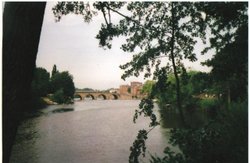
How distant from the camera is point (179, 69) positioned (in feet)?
15.5

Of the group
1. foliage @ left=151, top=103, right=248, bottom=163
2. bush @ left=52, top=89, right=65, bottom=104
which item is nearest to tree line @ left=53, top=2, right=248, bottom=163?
foliage @ left=151, top=103, right=248, bottom=163

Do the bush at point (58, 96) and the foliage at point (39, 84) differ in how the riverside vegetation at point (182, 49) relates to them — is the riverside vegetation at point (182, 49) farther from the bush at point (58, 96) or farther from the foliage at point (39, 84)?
the bush at point (58, 96)

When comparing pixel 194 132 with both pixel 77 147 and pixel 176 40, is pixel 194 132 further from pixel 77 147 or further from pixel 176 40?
pixel 77 147

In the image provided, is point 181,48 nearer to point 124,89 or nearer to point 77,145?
point 77,145

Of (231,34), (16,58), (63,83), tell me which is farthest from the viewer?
(63,83)

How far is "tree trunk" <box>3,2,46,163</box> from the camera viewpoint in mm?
2176

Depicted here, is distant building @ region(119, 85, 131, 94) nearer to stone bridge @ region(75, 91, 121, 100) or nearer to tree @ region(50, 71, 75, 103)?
stone bridge @ region(75, 91, 121, 100)

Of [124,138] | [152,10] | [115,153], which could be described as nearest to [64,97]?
[124,138]

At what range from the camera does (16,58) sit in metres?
2.20

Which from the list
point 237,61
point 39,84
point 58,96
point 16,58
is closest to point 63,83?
point 58,96

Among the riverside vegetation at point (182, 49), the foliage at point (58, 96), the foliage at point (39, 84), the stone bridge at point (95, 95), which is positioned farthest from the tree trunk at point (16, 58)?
the stone bridge at point (95, 95)

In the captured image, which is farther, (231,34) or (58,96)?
(58,96)

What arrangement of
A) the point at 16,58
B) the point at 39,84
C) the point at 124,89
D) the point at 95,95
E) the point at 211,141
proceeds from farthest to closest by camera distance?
the point at 124,89 < the point at 95,95 < the point at 39,84 < the point at 211,141 < the point at 16,58

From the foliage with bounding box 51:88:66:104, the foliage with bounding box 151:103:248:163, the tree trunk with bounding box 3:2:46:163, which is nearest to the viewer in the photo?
the tree trunk with bounding box 3:2:46:163
